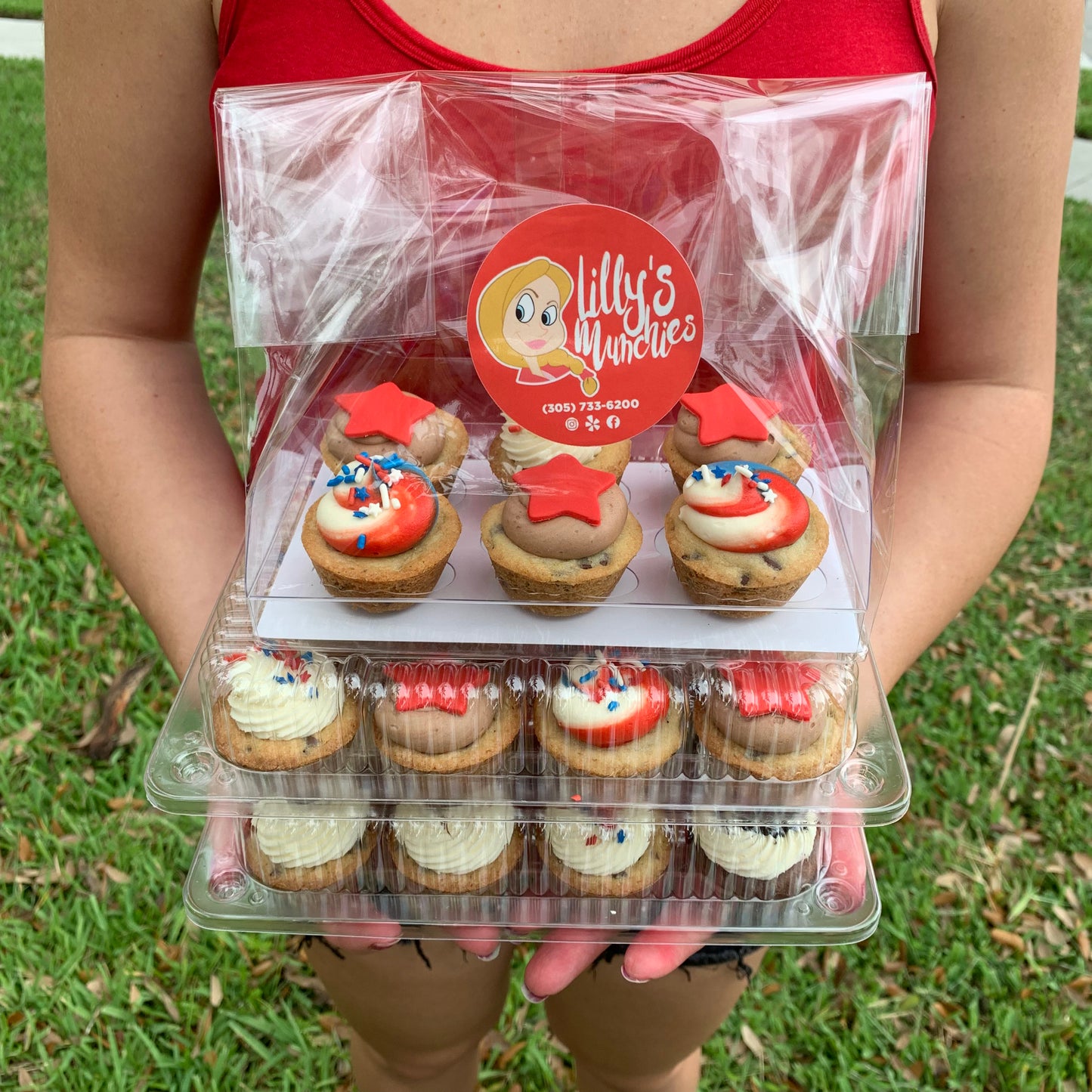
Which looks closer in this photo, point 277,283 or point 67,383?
point 277,283

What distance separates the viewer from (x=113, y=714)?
3.93 meters

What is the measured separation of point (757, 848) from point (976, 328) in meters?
1.02

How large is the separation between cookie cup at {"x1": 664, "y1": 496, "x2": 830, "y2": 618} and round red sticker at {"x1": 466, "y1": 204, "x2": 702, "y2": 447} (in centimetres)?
22

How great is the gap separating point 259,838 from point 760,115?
143 cm

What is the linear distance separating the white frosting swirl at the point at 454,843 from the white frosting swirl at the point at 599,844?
89 mm

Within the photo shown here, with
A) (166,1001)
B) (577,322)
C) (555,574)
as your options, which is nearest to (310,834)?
(555,574)

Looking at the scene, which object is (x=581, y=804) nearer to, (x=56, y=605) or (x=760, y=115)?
(x=760, y=115)

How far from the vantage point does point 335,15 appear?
1.51 m

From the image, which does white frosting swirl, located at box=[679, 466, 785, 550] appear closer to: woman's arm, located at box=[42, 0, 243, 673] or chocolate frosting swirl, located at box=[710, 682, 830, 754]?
chocolate frosting swirl, located at box=[710, 682, 830, 754]

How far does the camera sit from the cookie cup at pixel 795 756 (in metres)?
1.55

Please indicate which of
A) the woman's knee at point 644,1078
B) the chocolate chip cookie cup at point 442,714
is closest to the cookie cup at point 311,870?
the chocolate chip cookie cup at point 442,714

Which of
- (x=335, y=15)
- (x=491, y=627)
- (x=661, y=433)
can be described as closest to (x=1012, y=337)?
(x=661, y=433)

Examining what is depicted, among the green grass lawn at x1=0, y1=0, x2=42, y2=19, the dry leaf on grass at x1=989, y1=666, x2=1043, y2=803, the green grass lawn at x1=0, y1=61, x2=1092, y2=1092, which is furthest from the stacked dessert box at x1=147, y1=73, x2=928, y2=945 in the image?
the green grass lawn at x1=0, y1=0, x2=42, y2=19

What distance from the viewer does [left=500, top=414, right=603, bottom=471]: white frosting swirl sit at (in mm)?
1602
